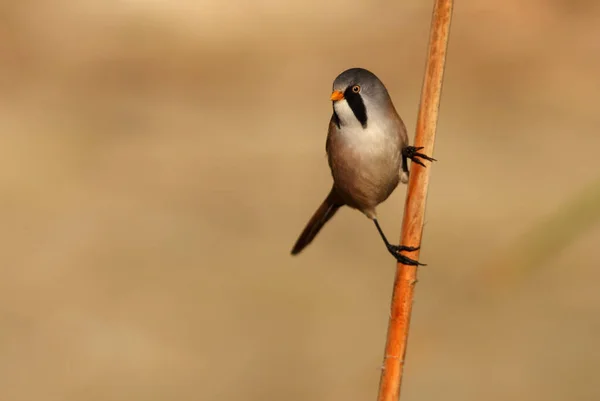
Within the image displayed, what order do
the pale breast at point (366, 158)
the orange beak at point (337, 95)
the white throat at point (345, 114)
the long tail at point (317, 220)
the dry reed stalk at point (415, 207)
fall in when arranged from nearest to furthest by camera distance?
the dry reed stalk at point (415, 207)
the orange beak at point (337, 95)
the white throat at point (345, 114)
the pale breast at point (366, 158)
the long tail at point (317, 220)

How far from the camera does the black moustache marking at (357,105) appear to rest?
2.53 metres

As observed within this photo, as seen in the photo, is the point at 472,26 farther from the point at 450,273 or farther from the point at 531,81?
the point at 450,273

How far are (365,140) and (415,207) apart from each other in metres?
0.61

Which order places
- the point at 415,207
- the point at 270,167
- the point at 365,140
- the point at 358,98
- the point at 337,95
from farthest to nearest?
the point at 270,167 → the point at 365,140 → the point at 358,98 → the point at 337,95 → the point at 415,207

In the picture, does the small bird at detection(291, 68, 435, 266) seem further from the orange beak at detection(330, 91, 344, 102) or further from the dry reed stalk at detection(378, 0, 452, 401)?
the dry reed stalk at detection(378, 0, 452, 401)

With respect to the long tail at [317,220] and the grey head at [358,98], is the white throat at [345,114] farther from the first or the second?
the long tail at [317,220]

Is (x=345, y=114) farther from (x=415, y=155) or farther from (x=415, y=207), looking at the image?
(x=415, y=207)

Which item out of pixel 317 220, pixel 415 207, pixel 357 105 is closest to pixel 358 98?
pixel 357 105

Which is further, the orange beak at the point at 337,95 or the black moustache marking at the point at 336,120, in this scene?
the black moustache marking at the point at 336,120

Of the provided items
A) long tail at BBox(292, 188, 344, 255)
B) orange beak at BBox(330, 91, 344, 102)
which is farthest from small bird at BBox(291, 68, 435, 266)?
long tail at BBox(292, 188, 344, 255)

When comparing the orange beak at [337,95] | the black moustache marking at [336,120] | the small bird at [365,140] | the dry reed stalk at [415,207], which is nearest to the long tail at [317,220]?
the small bird at [365,140]

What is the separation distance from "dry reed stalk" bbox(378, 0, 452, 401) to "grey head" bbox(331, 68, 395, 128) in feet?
1.28

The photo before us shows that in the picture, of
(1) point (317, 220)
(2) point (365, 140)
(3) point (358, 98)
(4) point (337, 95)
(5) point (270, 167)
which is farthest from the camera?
(5) point (270, 167)

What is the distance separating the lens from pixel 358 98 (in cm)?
257
